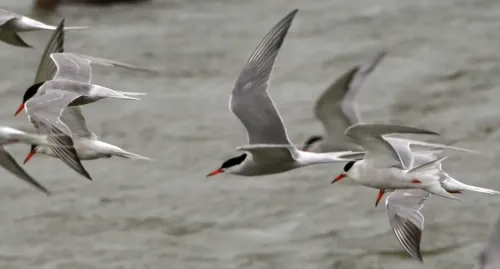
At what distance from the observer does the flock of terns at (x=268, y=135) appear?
652cm

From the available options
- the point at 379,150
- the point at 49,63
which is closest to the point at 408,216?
the point at 379,150

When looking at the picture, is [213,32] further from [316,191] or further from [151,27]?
[316,191]

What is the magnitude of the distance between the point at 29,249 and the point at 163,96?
3.91 meters

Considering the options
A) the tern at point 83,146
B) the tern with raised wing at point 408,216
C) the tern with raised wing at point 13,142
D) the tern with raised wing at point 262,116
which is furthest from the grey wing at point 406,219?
the tern with raised wing at point 13,142

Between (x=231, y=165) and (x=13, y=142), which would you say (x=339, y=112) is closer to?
(x=231, y=165)

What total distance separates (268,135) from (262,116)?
0.12m

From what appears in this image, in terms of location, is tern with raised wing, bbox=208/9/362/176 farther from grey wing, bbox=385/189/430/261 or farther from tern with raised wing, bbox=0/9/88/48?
tern with raised wing, bbox=0/9/88/48

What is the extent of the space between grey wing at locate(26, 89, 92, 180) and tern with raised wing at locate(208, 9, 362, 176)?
947mm

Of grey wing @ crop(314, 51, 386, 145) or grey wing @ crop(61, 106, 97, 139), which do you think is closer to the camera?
grey wing @ crop(61, 106, 97, 139)

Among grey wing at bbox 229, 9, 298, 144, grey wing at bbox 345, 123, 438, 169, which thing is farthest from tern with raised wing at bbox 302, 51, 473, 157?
grey wing at bbox 229, 9, 298, 144

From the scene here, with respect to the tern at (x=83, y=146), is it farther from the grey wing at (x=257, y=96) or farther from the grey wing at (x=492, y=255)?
the grey wing at (x=492, y=255)

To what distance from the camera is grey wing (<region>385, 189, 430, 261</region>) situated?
24.1 feet

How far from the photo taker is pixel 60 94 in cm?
657

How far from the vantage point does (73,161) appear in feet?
19.9
